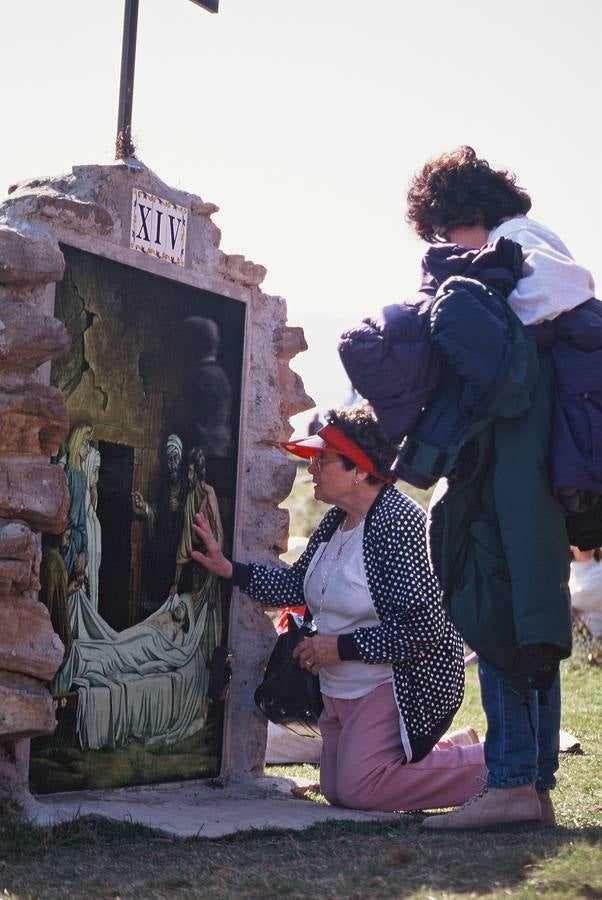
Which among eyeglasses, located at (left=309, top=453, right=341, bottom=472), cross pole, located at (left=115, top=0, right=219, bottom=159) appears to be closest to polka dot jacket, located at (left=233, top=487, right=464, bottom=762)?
eyeglasses, located at (left=309, top=453, right=341, bottom=472)

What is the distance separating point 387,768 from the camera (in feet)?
15.6

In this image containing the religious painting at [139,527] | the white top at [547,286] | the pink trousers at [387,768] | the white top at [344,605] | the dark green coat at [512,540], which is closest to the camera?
the dark green coat at [512,540]

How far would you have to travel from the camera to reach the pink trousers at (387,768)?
4.77 m

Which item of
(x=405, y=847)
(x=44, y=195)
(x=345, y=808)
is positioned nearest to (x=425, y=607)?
(x=345, y=808)

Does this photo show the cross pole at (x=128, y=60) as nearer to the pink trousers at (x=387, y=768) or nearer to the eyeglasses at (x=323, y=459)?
the eyeglasses at (x=323, y=459)

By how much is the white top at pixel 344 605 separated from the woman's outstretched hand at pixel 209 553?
0.34m

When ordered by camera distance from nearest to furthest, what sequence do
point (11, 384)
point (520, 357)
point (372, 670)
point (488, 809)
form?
point (520, 357) → point (488, 809) → point (11, 384) → point (372, 670)

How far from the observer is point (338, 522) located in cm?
525

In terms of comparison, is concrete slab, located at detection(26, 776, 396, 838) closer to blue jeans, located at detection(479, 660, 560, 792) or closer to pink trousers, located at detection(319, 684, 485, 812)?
pink trousers, located at detection(319, 684, 485, 812)

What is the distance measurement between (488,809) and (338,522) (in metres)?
1.65

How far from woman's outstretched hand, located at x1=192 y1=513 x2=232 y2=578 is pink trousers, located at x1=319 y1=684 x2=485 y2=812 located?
0.74 m

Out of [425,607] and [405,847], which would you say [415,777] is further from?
[405,847]

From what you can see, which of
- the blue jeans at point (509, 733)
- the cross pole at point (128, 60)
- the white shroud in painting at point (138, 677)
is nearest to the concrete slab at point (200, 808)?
the white shroud in painting at point (138, 677)

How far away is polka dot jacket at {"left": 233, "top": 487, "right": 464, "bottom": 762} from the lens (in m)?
4.77
